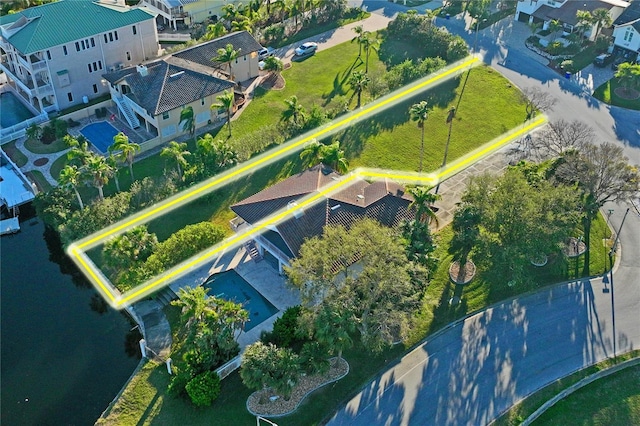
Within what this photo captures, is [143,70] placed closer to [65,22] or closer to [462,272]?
[65,22]

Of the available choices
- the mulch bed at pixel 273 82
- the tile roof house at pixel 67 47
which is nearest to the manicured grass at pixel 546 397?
the mulch bed at pixel 273 82

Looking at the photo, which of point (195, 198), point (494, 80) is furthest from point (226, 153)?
point (494, 80)

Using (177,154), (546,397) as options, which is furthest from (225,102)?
(546,397)

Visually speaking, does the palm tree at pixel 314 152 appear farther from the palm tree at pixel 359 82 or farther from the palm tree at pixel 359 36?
the palm tree at pixel 359 36

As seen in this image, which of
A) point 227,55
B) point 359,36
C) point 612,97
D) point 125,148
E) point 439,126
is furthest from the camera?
point 359,36

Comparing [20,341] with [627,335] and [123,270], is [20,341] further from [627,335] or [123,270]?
[627,335]

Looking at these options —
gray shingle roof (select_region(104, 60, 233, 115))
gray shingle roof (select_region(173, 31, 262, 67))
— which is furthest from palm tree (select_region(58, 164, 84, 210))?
gray shingle roof (select_region(173, 31, 262, 67))
